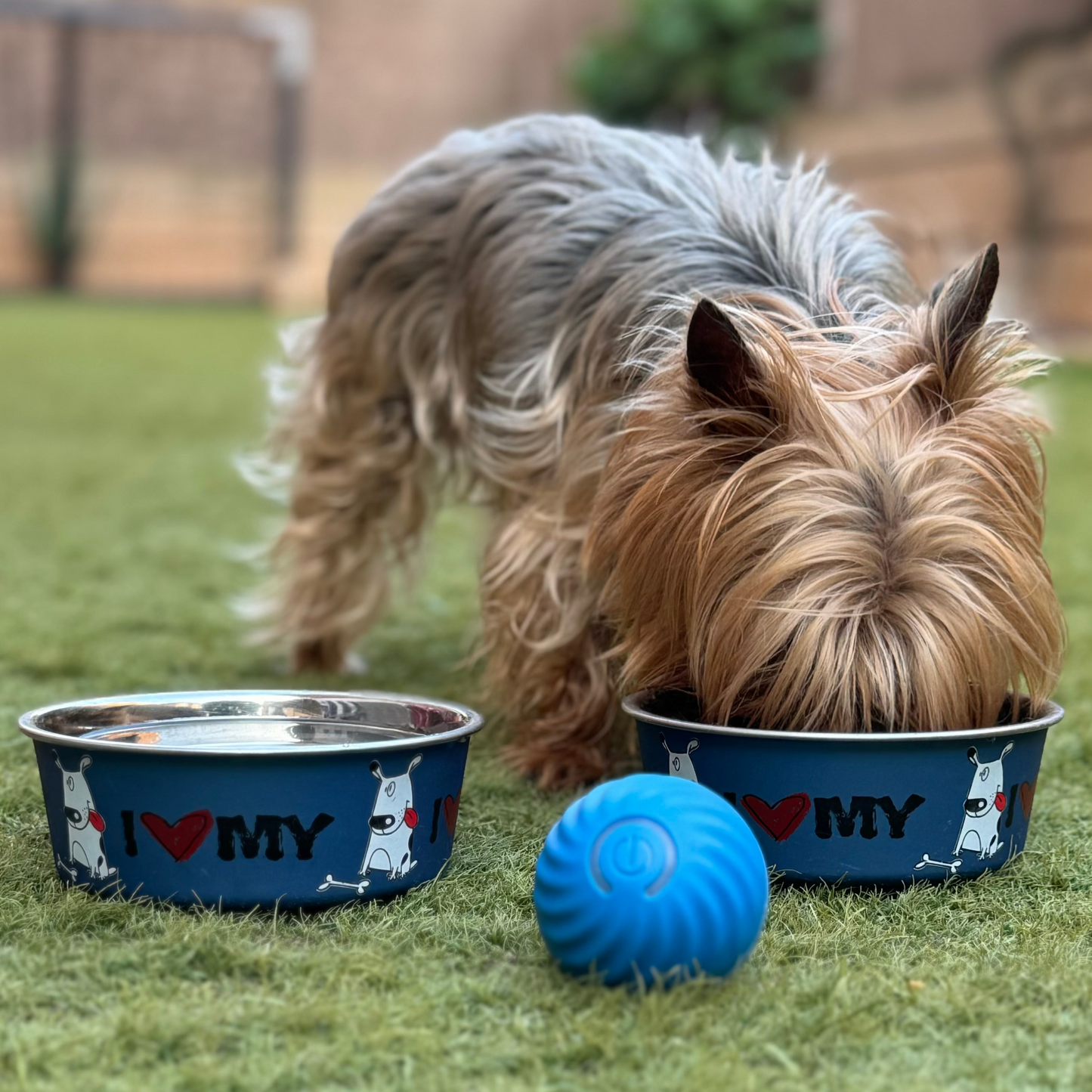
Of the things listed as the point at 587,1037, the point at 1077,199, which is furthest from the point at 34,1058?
the point at 1077,199

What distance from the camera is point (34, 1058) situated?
1372mm

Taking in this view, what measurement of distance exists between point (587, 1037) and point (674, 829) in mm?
230

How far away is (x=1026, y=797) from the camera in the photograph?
77.0 inches

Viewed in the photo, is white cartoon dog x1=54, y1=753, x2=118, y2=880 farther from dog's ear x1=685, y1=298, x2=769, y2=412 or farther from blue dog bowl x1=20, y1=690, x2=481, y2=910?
dog's ear x1=685, y1=298, x2=769, y2=412

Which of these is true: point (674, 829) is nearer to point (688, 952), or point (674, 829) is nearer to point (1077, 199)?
point (688, 952)

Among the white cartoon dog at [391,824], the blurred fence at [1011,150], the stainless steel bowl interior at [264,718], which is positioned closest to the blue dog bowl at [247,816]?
the white cartoon dog at [391,824]

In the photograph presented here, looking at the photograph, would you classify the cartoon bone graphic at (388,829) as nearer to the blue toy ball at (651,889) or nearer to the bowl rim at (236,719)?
the bowl rim at (236,719)

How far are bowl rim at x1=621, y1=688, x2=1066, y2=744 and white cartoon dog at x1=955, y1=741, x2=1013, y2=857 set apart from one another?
36 mm

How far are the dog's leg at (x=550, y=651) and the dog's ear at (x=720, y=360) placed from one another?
501 millimetres

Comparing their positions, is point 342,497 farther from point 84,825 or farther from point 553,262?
point 84,825

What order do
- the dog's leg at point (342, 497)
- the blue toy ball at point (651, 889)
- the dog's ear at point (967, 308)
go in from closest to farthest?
the blue toy ball at point (651, 889)
the dog's ear at point (967, 308)
the dog's leg at point (342, 497)

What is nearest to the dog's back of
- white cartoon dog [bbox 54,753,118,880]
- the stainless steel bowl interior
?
the stainless steel bowl interior

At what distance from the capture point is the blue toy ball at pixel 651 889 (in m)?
1.52

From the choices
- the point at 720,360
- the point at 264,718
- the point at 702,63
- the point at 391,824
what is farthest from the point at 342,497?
the point at 702,63
